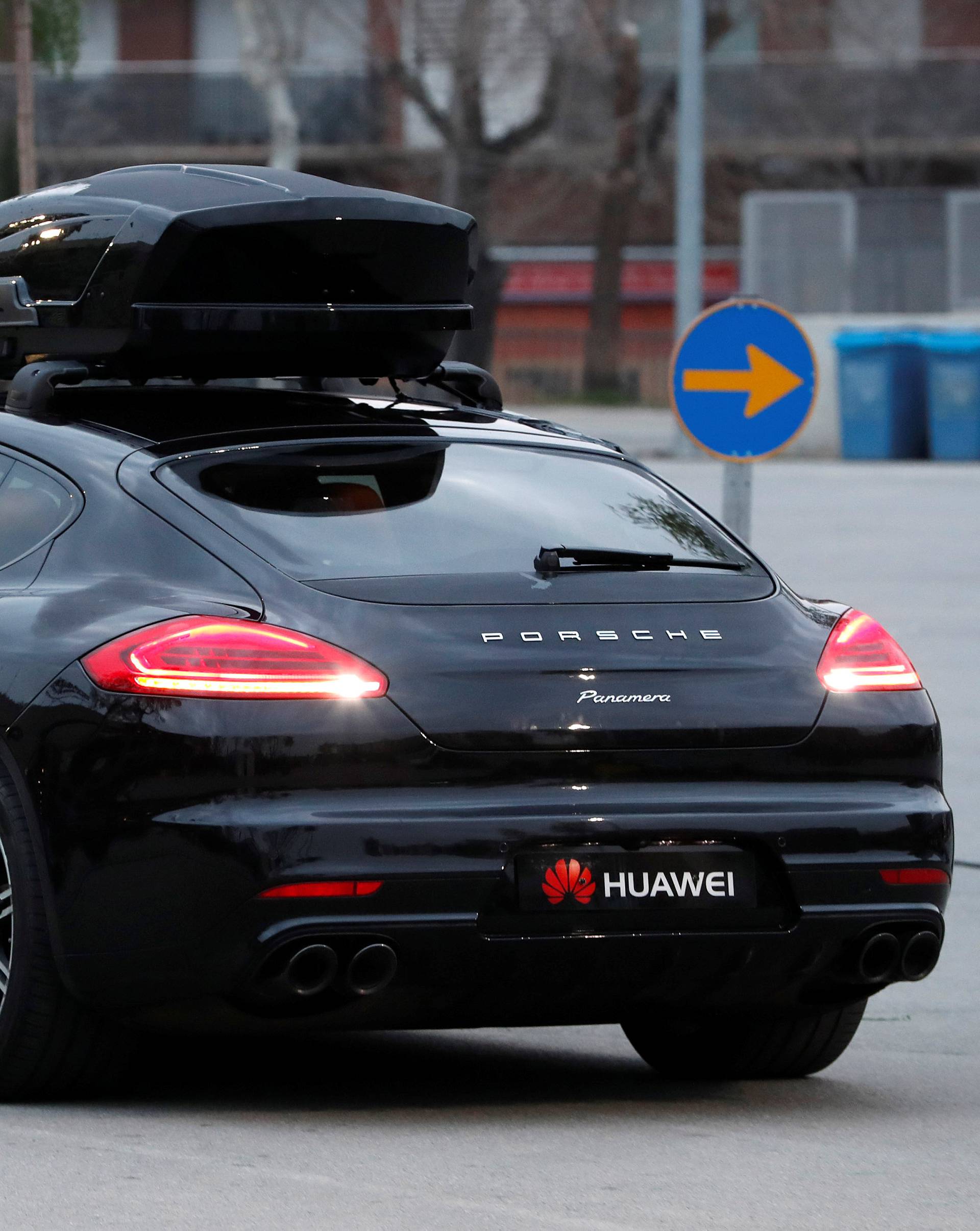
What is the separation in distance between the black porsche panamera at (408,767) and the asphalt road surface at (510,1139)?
0.22 metres

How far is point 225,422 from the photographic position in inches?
210

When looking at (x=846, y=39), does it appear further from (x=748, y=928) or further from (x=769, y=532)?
(x=748, y=928)

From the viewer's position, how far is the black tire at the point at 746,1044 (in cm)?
547

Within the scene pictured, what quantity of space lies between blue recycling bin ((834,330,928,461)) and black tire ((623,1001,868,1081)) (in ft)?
84.1

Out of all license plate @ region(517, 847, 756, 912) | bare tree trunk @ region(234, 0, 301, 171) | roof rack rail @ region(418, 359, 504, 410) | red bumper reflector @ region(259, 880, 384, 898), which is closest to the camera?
red bumper reflector @ region(259, 880, 384, 898)

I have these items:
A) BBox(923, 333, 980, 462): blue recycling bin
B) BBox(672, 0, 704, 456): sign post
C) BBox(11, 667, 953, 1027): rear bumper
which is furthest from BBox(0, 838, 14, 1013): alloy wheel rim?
BBox(923, 333, 980, 462): blue recycling bin

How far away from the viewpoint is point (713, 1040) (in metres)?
5.51

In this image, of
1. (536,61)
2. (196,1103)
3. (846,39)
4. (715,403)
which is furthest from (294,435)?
(846,39)

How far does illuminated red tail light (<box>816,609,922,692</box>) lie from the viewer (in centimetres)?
506

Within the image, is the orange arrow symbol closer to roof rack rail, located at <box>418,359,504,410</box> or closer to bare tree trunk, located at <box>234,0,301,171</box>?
roof rack rail, located at <box>418,359,504,410</box>

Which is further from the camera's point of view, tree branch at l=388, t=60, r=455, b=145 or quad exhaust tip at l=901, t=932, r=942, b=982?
tree branch at l=388, t=60, r=455, b=145

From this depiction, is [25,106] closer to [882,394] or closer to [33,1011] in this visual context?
[33,1011]

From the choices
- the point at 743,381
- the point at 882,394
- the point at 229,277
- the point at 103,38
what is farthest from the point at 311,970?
the point at 103,38

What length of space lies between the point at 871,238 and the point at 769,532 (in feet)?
59.8
